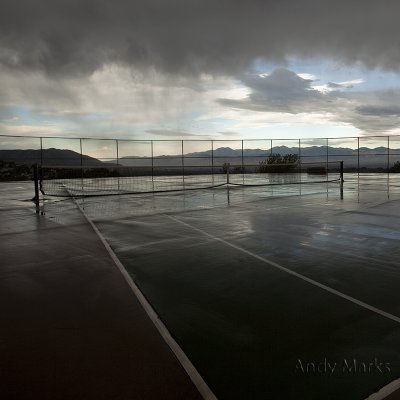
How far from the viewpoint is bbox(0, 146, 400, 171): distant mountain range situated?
91.3ft

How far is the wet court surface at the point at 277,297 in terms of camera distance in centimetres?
274

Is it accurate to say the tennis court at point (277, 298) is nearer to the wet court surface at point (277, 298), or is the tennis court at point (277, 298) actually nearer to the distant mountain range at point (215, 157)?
the wet court surface at point (277, 298)

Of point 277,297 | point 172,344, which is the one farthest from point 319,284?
point 172,344

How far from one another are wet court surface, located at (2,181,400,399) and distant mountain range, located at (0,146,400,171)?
1967 centimetres

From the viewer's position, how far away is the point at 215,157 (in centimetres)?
3328

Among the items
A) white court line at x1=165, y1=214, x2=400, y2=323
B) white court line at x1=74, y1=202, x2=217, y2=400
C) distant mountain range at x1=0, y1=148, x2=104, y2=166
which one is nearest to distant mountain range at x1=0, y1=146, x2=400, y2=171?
distant mountain range at x1=0, y1=148, x2=104, y2=166

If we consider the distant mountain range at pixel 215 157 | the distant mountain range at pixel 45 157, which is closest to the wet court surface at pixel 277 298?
the distant mountain range at pixel 215 157

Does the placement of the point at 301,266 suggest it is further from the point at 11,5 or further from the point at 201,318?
→ the point at 11,5

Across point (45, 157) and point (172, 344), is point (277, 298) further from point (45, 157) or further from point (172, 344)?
point (45, 157)

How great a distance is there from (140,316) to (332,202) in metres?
10.4

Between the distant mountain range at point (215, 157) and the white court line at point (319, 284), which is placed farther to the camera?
the distant mountain range at point (215, 157)

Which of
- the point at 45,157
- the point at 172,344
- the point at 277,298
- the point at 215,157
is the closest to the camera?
the point at 172,344

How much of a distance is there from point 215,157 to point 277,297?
29449mm

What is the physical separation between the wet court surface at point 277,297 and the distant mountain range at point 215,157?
19.7m
